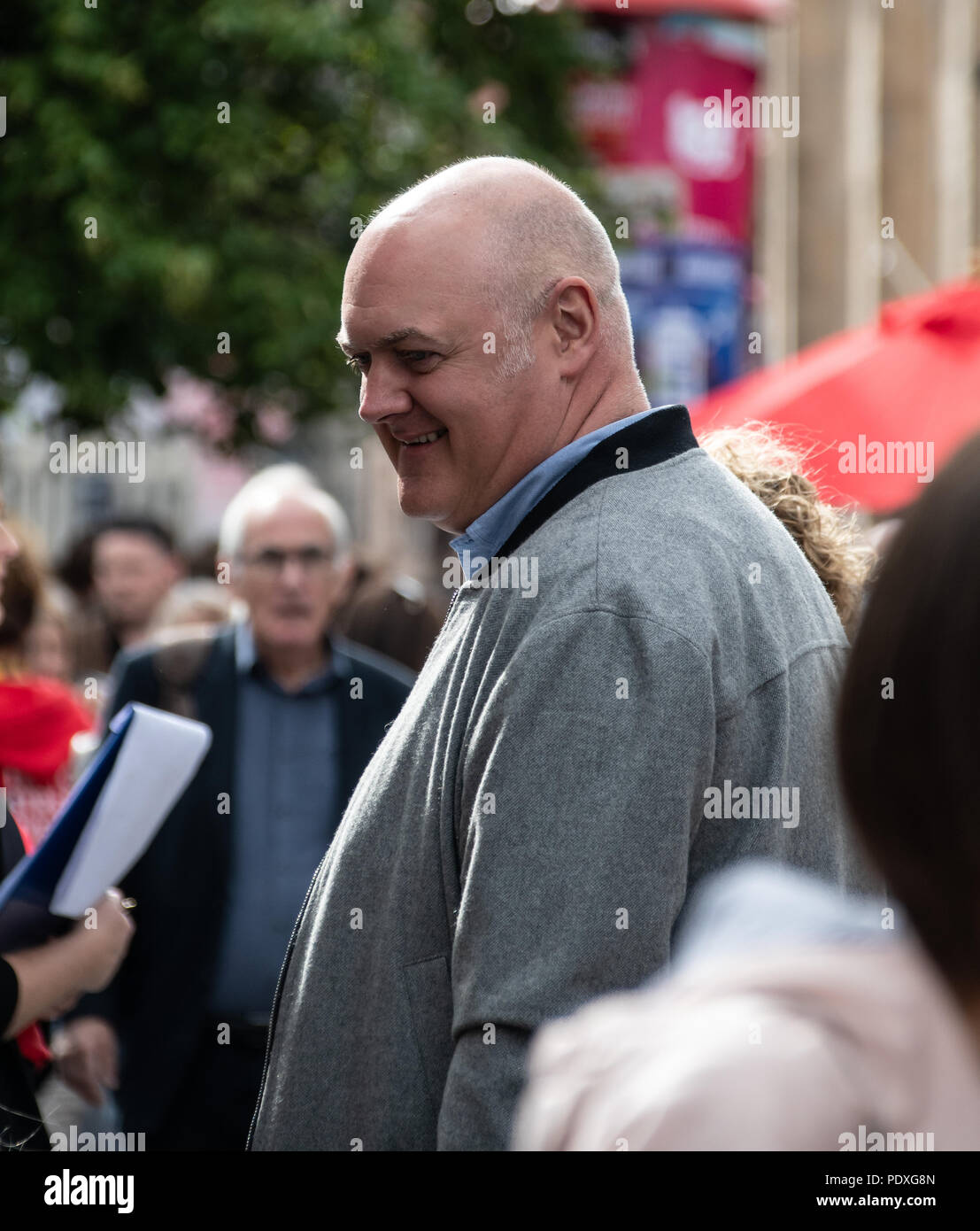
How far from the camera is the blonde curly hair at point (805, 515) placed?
269cm

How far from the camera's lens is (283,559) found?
466 centimetres

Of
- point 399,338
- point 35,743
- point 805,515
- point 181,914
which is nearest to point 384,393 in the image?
point 399,338

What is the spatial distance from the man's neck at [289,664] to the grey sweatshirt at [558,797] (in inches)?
94.6

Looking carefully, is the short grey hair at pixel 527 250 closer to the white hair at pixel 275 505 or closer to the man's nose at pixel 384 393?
the man's nose at pixel 384 393

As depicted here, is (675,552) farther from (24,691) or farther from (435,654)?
(24,691)

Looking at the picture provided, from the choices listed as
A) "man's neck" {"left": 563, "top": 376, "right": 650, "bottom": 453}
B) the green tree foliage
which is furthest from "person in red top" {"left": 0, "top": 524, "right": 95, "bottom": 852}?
the green tree foliage

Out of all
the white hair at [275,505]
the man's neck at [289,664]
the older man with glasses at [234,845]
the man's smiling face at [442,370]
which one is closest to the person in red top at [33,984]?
the older man with glasses at [234,845]

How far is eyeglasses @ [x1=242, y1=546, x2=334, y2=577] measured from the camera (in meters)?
4.64

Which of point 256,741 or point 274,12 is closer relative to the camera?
point 256,741

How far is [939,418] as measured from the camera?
5.21 metres

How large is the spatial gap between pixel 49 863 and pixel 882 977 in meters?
1.93

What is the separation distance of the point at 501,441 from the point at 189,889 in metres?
2.25

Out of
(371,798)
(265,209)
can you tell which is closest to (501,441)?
(371,798)

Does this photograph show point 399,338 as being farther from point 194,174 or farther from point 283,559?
point 194,174
